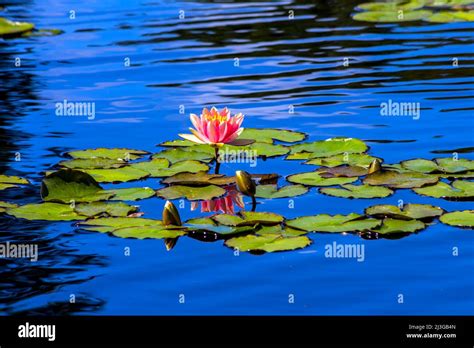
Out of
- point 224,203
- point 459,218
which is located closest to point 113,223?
point 224,203

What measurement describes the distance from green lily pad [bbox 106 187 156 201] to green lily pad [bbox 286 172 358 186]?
1.03 meters

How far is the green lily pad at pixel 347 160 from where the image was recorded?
7703 millimetres

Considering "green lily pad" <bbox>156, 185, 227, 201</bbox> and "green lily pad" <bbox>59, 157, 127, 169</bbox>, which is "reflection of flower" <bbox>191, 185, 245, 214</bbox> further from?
"green lily pad" <bbox>59, 157, 127, 169</bbox>

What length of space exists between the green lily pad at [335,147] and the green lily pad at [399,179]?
785 mm

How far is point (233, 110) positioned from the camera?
1018 centimetres

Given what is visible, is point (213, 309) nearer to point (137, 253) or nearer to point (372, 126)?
point (137, 253)

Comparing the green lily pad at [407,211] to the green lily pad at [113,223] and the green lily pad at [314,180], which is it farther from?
the green lily pad at [113,223]

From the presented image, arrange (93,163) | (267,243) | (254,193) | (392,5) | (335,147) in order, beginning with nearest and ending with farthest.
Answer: (267,243)
(254,193)
(93,163)
(335,147)
(392,5)

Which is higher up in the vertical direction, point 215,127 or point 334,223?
point 215,127

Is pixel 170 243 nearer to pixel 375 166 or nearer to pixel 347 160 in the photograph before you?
pixel 375 166

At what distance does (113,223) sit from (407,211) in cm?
190

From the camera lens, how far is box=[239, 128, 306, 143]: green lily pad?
858 centimetres

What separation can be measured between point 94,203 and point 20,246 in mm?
760

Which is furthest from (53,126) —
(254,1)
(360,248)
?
(254,1)
